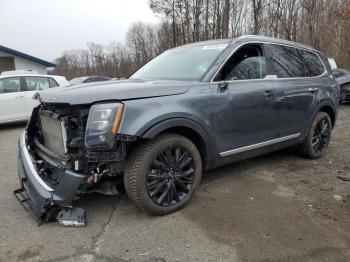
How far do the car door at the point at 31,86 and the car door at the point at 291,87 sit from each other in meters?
7.14

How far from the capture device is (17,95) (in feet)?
31.2

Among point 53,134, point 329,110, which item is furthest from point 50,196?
point 329,110

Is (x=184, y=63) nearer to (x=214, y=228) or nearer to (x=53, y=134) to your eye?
(x=53, y=134)

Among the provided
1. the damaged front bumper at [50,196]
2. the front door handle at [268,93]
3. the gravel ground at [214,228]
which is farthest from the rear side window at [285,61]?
the damaged front bumper at [50,196]

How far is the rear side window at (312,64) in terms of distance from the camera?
529cm

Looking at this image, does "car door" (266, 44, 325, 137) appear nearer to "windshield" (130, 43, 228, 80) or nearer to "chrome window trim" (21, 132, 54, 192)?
"windshield" (130, 43, 228, 80)

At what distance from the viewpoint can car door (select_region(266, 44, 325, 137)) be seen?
4.57 m

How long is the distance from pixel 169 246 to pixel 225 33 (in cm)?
1845

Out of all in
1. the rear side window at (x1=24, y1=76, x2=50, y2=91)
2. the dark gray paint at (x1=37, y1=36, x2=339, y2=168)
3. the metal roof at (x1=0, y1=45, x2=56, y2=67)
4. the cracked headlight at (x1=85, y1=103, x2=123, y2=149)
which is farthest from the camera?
the metal roof at (x1=0, y1=45, x2=56, y2=67)

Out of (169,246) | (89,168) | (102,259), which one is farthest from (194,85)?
(102,259)

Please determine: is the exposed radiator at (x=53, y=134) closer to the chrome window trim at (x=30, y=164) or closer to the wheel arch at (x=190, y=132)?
the chrome window trim at (x=30, y=164)

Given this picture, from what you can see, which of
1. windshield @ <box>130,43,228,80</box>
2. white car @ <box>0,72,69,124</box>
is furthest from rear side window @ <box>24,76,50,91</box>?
windshield @ <box>130,43,228,80</box>

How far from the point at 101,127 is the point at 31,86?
7723 millimetres

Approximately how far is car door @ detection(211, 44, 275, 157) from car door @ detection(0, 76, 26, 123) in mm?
7372
